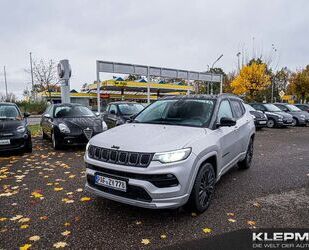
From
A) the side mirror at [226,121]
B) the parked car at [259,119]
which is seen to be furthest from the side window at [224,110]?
the parked car at [259,119]

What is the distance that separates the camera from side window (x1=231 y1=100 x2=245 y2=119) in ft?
18.8

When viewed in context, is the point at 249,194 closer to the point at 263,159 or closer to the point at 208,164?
the point at 208,164

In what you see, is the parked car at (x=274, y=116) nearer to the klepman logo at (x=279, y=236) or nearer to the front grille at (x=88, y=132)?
the front grille at (x=88, y=132)

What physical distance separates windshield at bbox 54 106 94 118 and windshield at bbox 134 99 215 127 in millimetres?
4917

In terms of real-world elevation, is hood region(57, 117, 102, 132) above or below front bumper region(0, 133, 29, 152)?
above

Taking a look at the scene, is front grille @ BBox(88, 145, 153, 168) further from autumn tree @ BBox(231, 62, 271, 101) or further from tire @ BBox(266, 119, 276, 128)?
autumn tree @ BBox(231, 62, 271, 101)

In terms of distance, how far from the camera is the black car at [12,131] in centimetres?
742

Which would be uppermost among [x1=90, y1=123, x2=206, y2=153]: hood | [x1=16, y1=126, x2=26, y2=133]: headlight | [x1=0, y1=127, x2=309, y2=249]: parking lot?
[x1=90, y1=123, x2=206, y2=153]: hood

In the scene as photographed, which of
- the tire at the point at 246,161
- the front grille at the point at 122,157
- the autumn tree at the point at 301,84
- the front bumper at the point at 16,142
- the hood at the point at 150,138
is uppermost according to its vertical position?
the autumn tree at the point at 301,84

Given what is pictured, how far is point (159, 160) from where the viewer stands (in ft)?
10.8

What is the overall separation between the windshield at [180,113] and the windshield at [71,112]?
492 cm

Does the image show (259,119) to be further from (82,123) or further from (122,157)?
(122,157)

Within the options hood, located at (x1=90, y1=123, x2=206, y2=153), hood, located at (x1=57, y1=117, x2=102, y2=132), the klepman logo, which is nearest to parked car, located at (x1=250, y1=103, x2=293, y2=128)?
hood, located at (x1=57, y1=117, x2=102, y2=132)

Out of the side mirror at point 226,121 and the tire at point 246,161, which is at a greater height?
the side mirror at point 226,121
